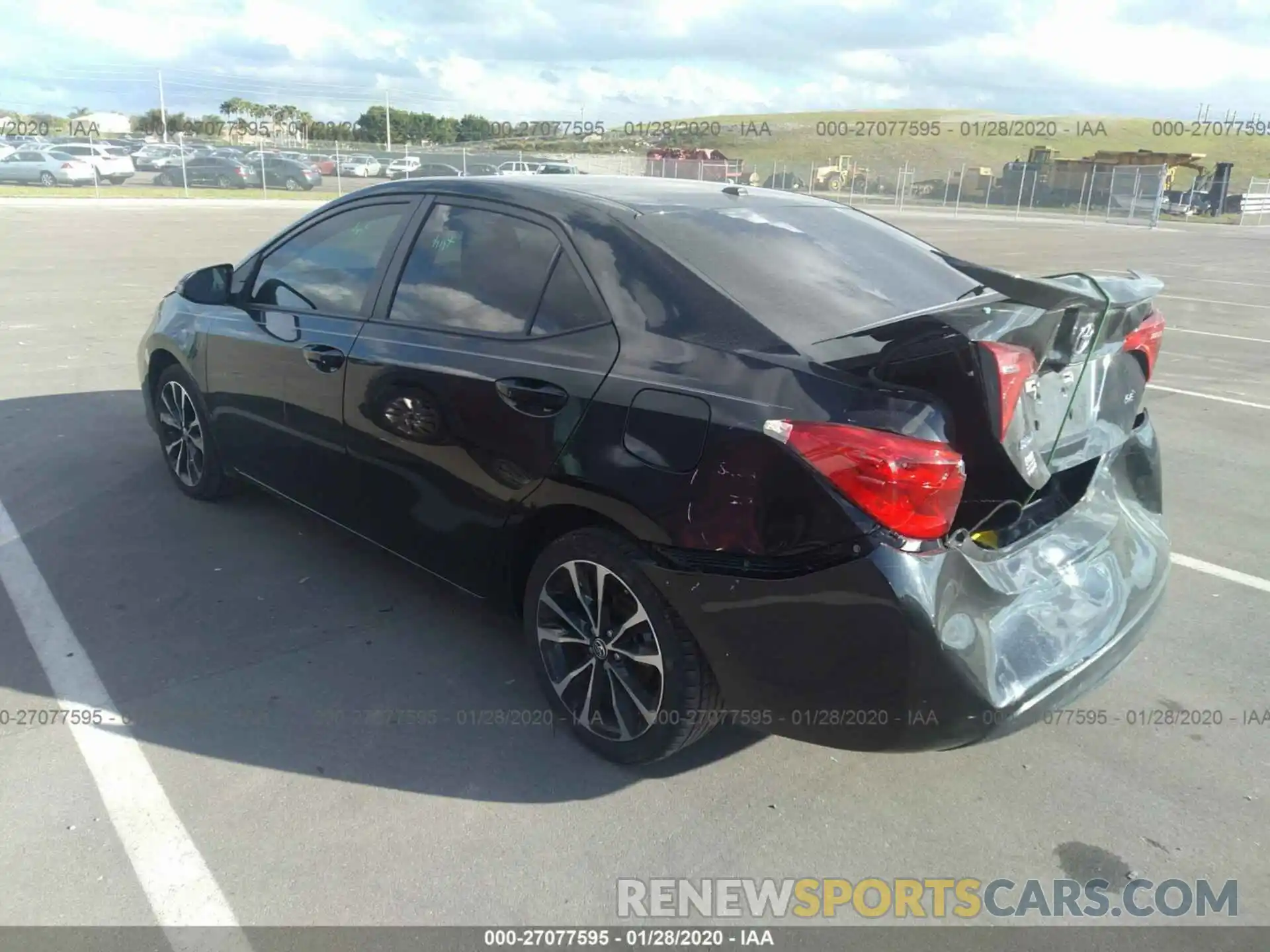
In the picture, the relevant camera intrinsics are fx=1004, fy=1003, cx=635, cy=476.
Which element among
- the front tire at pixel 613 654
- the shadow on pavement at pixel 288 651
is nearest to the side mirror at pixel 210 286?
the shadow on pavement at pixel 288 651

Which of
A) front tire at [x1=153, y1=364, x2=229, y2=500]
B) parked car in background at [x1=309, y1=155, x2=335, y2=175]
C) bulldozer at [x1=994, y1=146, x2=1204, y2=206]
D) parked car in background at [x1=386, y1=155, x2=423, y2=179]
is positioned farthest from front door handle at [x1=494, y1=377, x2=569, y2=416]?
bulldozer at [x1=994, y1=146, x2=1204, y2=206]

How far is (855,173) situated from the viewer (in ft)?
190

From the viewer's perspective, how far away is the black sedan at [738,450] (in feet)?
8.13

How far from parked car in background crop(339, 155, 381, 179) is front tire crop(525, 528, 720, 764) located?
147 ft

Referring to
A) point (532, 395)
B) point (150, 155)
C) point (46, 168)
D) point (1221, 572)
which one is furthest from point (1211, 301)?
A: point (150, 155)

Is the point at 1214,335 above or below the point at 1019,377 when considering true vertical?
below

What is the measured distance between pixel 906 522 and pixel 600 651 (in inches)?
42.6

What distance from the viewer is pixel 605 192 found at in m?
3.53

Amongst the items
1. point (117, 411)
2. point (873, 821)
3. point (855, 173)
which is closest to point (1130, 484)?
point (873, 821)

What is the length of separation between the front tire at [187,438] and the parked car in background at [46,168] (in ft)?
114

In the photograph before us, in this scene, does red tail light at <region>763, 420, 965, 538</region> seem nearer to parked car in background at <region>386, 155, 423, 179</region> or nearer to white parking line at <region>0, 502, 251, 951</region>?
white parking line at <region>0, 502, 251, 951</region>

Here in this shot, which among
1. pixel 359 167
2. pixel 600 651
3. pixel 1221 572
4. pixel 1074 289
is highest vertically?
pixel 1074 289

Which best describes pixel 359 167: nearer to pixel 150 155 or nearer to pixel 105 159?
pixel 150 155

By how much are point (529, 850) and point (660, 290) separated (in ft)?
5.37
